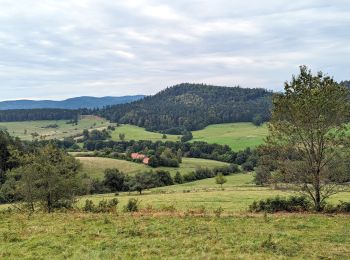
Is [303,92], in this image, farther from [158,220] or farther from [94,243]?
[94,243]

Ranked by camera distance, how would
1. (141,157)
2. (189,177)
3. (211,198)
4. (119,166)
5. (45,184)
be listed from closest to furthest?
(45,184) < (211,198) < (189,177) < (119,166) < (141,157)

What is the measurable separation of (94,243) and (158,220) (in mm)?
5761

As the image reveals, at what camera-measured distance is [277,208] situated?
26.0 meters

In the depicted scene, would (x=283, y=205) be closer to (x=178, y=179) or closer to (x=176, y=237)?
(x=176, y=237)

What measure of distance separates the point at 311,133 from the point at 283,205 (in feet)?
17.3

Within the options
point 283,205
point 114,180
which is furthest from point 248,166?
point 283,205

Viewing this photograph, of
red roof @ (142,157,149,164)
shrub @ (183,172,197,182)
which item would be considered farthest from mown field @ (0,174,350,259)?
red roof @ (142,157,149,164)

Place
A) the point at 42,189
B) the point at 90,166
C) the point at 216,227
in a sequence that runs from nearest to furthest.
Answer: the point at 216,227
the point at 42,189
the point at 90,166

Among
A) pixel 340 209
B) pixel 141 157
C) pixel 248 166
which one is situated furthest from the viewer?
pixel 141 157

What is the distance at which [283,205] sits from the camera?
26.1 metres

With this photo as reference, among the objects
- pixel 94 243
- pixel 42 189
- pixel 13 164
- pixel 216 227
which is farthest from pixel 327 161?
pixel 13 164

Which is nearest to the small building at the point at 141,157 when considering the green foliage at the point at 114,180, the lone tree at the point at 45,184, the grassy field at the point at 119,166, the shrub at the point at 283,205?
the grassy field at the point at 119,166

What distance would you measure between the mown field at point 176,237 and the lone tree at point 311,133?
4.17m

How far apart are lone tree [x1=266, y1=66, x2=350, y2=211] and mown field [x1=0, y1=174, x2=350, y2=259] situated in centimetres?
417
